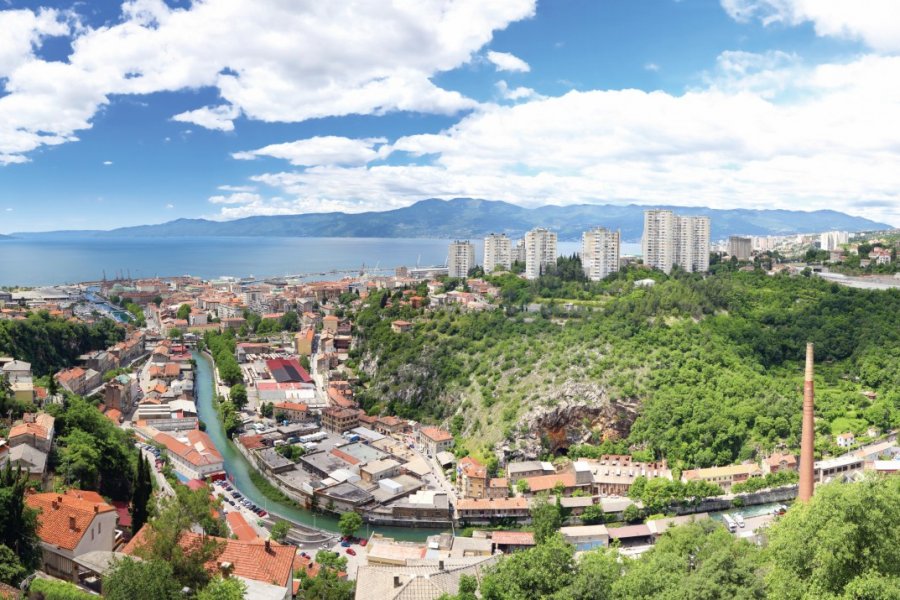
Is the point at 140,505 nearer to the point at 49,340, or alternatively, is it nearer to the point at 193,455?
the point at 193,455

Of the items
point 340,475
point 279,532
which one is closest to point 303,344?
point 340,475

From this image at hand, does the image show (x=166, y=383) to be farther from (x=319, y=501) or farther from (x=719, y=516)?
(x=719, y=516)

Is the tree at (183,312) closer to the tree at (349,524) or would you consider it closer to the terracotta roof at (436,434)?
the terracotta roof at (436,434)

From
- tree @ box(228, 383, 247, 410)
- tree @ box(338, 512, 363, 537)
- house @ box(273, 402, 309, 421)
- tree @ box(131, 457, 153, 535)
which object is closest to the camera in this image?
tree @ box(131, 457, 153, 535)

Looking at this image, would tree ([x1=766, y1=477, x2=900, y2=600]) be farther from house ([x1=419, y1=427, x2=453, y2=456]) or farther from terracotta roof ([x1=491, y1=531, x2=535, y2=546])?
house ([x1=419, y1=427, x2=453, y2=456])

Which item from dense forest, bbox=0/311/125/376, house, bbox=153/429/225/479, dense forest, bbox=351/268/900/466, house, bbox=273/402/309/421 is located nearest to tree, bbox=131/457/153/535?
house, bbox=153/429/225/479

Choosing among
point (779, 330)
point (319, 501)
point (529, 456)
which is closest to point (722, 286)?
point (779, 330)
